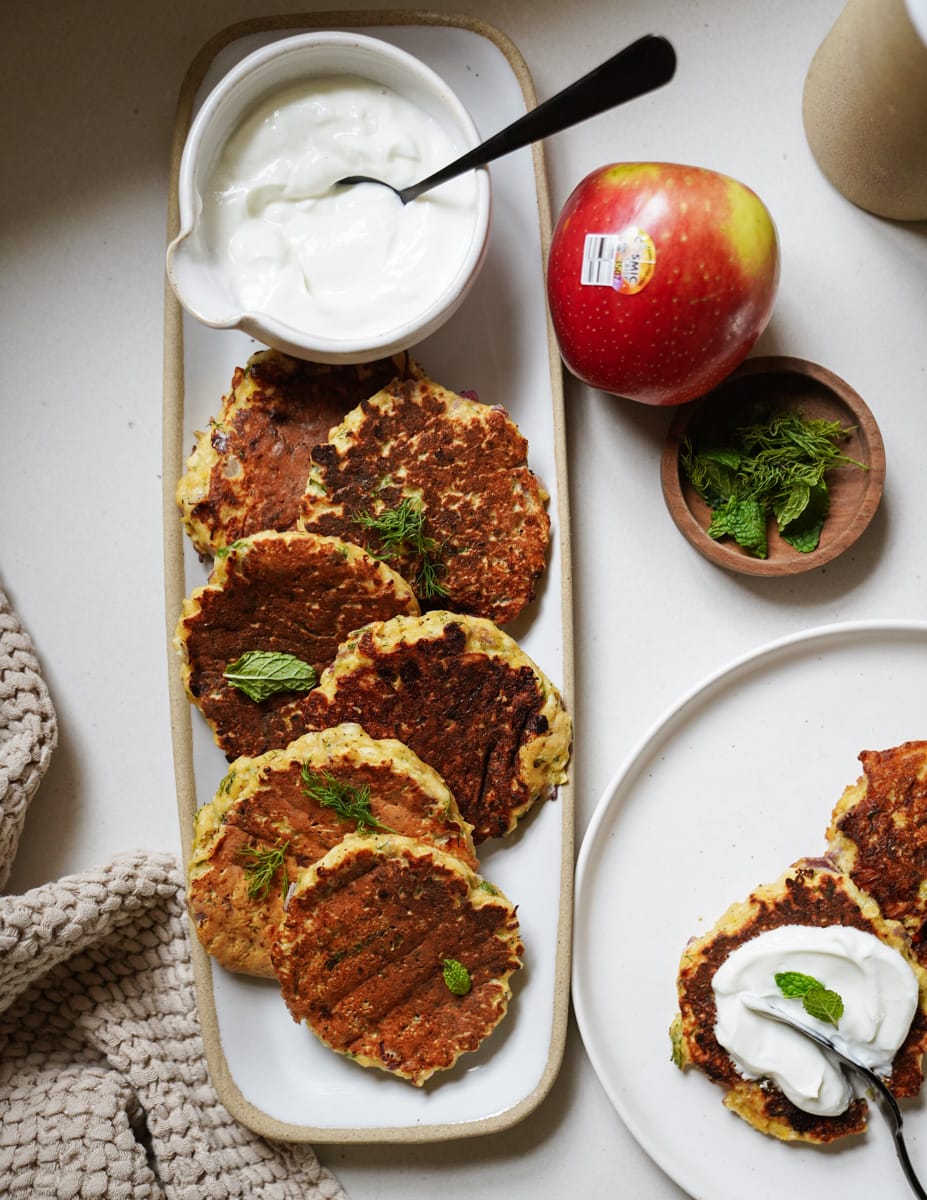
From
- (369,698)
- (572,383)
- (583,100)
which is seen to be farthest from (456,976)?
(583,100)

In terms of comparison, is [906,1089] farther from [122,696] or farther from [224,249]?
[224,249]

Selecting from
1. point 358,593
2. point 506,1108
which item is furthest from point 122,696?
point 506,1108

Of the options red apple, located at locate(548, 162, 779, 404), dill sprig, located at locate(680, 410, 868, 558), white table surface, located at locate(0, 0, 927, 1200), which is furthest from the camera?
white table surface, located at locate(0, 0, 927, 1200)

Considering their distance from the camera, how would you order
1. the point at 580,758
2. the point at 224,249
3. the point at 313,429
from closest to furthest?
the point at 224,249 < the point at 313,429 < the point at 580,758

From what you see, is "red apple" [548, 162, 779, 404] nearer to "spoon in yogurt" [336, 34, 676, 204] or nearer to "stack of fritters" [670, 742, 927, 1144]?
"spoon in yogurt" [336, 34, 676, 204]

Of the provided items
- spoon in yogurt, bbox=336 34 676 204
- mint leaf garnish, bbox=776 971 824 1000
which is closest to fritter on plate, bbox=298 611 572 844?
A: mint leaf garnish, bbox=776 971 824 1000

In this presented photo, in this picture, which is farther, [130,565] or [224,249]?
[130,565]
